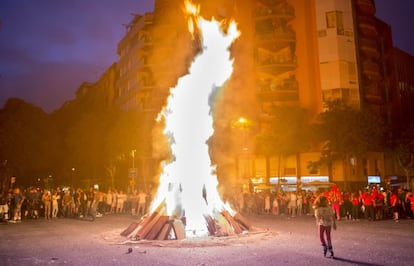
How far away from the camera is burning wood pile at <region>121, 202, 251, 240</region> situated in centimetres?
1505

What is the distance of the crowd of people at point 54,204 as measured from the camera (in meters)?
23.4

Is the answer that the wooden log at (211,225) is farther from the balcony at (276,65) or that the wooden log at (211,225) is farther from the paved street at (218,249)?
the balcony at (276,65)

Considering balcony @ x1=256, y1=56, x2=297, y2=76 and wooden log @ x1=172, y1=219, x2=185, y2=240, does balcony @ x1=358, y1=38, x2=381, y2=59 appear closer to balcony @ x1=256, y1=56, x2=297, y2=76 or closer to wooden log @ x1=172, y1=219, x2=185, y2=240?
balcony @ x1=256, y1=56, x2=297, y2=76

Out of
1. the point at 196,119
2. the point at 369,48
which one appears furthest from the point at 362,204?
the point at 369,48

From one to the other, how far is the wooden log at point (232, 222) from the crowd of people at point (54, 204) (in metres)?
10.7

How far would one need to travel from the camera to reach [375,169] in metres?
47.8

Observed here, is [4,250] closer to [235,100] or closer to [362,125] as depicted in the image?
[362,125]

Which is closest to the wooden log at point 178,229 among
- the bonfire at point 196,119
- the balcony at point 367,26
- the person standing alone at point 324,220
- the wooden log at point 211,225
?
the wooden log at point 211,225

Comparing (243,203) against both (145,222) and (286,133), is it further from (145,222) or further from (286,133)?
(286,133)

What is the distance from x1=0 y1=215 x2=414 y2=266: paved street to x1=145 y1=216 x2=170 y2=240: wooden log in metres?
0.67

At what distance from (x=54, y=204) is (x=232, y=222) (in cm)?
1488

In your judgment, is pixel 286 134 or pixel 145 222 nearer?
pixel 145 222

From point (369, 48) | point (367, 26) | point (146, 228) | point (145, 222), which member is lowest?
point (146, 228)

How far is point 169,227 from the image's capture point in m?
15.3
